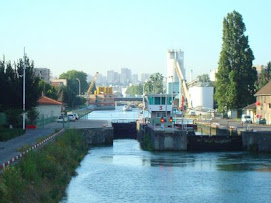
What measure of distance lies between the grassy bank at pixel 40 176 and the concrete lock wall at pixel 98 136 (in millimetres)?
22847

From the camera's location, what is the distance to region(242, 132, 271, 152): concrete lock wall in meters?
66.2

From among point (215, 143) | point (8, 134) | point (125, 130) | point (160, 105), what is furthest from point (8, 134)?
point (125, 130)

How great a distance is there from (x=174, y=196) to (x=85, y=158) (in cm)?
2166

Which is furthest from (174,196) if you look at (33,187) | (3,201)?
(3,201)

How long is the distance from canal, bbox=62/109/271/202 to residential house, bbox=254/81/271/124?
2825 cm

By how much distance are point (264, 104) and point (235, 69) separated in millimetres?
11228

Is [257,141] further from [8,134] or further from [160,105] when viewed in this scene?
[8,134]

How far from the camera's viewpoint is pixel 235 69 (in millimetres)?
102438

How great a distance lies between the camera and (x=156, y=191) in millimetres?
41094

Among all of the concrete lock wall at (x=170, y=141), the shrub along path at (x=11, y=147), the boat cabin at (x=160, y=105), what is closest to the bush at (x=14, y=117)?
the shrub along path at (x=11, y=147)

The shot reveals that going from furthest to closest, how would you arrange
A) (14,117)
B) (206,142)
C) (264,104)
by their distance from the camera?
1. (264,104)
2. (206,142)
3. (14,117)

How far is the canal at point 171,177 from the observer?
3888 centimetres

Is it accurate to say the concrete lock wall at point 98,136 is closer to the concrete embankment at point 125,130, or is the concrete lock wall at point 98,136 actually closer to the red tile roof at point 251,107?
the concrete embankment at point 125,130

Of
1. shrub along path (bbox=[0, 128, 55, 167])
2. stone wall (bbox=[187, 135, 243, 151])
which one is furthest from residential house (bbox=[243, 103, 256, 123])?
shrub along path (bbox=[0, 128, 55, 167])
